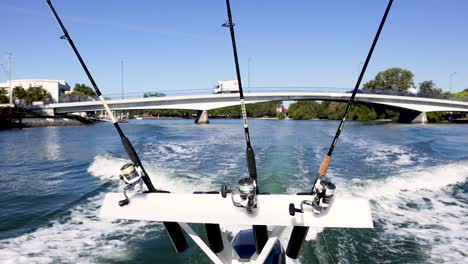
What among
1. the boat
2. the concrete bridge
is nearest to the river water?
the boat

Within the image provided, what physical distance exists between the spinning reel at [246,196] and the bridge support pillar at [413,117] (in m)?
68.2

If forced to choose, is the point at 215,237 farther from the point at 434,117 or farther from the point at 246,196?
the point at 434,117

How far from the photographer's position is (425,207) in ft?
28.5

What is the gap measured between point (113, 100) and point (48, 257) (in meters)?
51.7

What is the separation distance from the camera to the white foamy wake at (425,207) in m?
6.49

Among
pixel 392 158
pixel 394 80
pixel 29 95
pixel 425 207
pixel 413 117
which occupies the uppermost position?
pixel 394 80

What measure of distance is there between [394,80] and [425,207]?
97.7 meters

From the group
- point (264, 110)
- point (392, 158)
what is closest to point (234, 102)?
point (392, 158)

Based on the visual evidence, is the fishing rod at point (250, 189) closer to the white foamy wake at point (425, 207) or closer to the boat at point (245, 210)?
the boat at point (245, 210)

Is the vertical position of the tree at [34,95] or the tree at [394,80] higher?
the tree at [394,80]

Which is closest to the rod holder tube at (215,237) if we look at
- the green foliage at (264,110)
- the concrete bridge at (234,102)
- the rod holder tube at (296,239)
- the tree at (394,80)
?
the rod holder tube at (296,239)

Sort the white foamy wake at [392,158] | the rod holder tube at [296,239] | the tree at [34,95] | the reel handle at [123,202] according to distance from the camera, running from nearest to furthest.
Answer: the reel handle at [123,202]
the rod holder tube at [296,239]
the white foamy wake at [392,158]
the tree at [34,95]

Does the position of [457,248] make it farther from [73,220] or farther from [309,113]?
[309,113]

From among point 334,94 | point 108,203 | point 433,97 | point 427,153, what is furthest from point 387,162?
point 433,97
